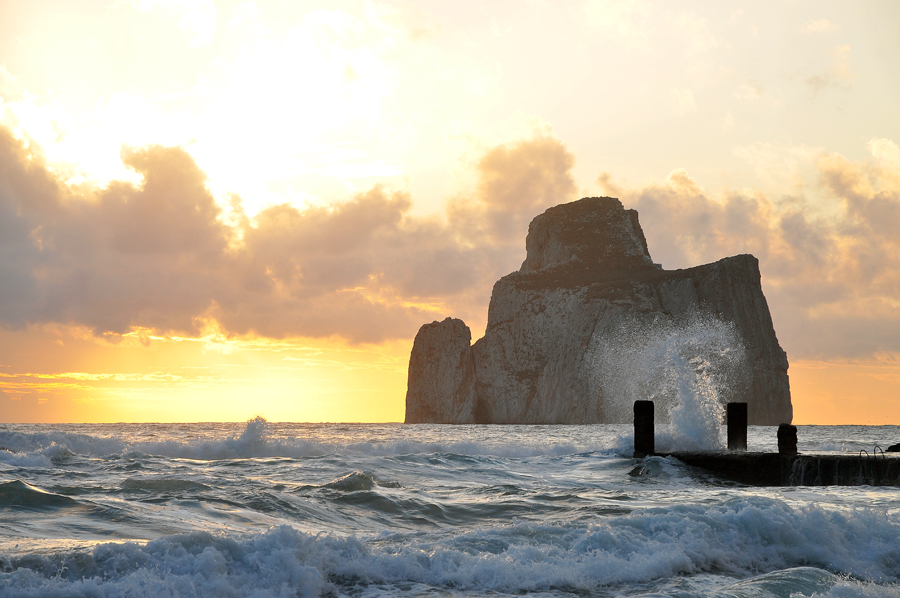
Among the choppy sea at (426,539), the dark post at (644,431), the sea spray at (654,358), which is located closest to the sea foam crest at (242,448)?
the dark post at (644,431)

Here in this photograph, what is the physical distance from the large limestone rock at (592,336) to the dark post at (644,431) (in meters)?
46.9

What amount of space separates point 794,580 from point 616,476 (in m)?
9.82

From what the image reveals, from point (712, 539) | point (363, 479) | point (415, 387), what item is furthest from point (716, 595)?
point (415, 387)

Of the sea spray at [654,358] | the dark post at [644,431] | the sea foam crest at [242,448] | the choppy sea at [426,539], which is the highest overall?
the sea spray at [654,358]

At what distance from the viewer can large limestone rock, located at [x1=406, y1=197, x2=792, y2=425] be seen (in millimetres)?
77250

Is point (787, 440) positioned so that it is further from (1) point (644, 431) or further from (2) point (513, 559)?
(2) point (513, 559)

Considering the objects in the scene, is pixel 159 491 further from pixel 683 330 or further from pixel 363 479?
pixel 683 330

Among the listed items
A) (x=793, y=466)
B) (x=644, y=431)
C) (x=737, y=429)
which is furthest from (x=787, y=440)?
(x=644, y=431)

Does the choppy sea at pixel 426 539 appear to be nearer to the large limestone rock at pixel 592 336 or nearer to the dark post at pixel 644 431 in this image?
the dark post at pixel 644 431

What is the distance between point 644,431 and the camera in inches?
789

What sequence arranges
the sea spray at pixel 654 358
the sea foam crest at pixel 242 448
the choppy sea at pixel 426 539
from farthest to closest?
the sea spray at pixel 654 358 < the sea foam crest at pixel 242 448 < the choppy sea at pixel 426 539

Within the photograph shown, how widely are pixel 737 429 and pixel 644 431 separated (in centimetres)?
272

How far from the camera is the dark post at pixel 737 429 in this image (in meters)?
19.7

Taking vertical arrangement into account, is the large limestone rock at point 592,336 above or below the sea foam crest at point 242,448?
above
